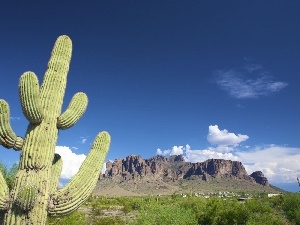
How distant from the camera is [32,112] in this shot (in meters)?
5.61

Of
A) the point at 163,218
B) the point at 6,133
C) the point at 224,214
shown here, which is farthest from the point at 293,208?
the point at 6,133

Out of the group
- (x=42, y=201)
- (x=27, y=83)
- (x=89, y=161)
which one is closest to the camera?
(x=42, y=201)

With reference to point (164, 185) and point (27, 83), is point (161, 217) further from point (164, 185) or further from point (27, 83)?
point (164, 185)

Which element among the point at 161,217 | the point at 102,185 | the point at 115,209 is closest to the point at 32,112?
the point at 161,217

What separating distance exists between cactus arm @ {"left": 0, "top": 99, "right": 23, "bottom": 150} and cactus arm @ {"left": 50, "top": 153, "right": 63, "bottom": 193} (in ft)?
2.89

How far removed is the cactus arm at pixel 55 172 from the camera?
5.94 m

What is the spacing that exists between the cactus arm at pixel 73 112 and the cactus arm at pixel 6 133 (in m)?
0.84

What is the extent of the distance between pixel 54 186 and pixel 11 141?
1198mm

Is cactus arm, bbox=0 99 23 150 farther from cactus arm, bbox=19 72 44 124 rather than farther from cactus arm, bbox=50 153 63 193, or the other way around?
cactus arm, bbox=50 153 63 193

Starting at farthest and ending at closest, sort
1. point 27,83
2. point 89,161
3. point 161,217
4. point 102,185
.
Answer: point 102,185, point 161,217, point 89,161, point 27,83

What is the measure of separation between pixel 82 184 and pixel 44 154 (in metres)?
1.03

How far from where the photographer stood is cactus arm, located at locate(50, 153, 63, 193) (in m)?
5.94

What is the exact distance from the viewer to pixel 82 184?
6.09 meters

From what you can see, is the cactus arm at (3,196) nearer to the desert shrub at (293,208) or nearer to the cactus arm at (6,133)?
the cactus arm at (6,133)
